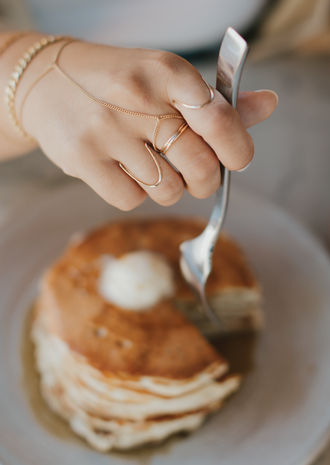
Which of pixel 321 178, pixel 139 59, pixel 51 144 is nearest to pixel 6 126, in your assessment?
pixel 51 144

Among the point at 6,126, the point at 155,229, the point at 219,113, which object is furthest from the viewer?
the point at 155,229

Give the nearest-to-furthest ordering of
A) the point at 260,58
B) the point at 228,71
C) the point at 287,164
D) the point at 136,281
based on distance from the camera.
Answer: the point at 228,71 < the point at 136,281 < the point at 287,164 < the point at 260,58

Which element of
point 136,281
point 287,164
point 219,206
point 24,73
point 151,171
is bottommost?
point 287,164

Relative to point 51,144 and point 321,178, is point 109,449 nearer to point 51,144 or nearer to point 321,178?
point 51,144

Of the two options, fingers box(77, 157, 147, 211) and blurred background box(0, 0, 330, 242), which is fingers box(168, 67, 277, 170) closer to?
fingers box(77, 157, 147, 211)

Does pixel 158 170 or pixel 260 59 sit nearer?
pixel 158 170

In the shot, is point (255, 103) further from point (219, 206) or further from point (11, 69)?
point (11, 69)

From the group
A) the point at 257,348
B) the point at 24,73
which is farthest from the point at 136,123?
the point at 257,348
